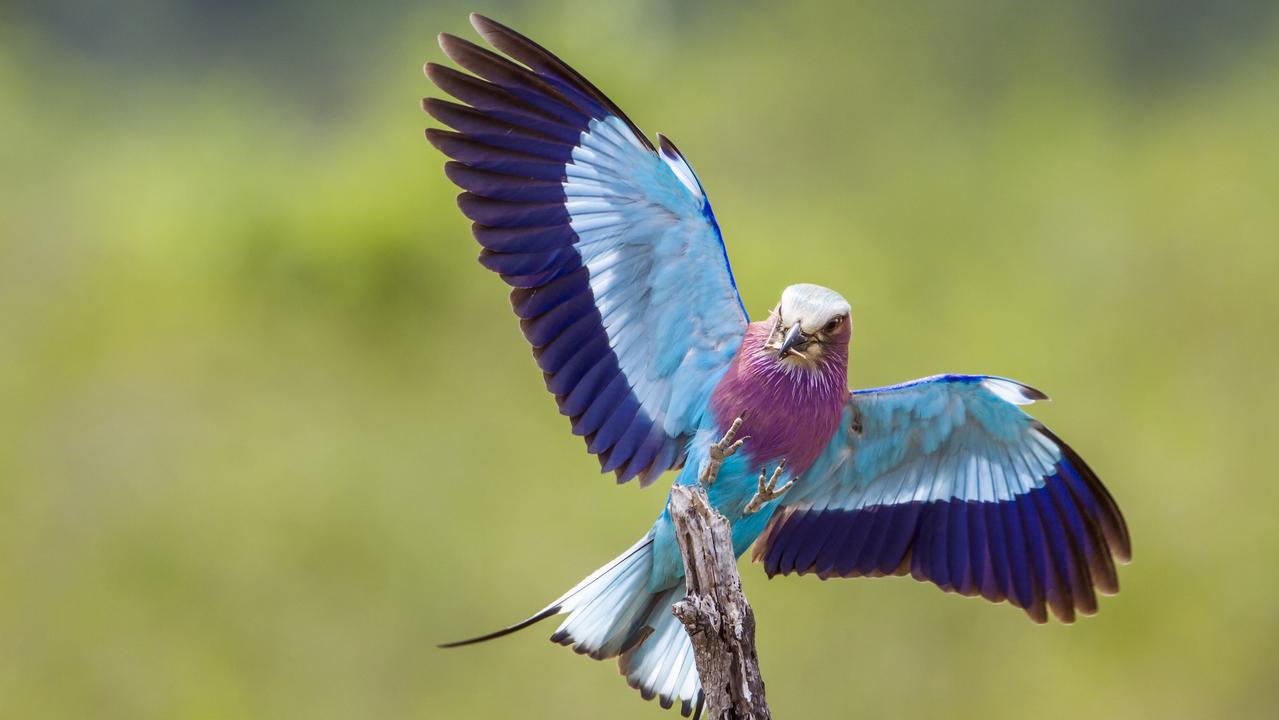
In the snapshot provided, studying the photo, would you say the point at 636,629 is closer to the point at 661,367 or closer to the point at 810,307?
the point at 661,367

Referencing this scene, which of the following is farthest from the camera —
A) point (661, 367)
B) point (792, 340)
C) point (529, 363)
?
point (529, 363)

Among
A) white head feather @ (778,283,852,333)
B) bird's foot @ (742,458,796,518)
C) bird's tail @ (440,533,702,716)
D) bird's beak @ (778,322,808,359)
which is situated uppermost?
white head feather @ (778,283,852,333)

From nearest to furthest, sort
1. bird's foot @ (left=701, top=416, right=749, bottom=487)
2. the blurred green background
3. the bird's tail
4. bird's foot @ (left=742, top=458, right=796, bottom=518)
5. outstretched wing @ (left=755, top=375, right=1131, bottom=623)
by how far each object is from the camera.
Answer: bird's foot @ (left=701, top=416, right=749, bottom=487) → bird's foot @ (left=742, top=458, right=796, bottom=518) → the bird's tail → outstretched wing @ (left=755, top=375, right=1131, bottom=623) → the blurred green background

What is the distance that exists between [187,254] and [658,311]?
18.3ft

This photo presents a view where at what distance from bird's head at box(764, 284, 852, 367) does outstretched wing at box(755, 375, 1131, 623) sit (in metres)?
0.48

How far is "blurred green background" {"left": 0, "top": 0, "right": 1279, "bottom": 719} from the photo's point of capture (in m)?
6.70

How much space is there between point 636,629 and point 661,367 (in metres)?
0.63

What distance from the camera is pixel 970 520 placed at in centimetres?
342

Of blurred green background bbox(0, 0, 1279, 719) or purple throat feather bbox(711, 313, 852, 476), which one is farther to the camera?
blurred green background bbox(0, 0, 1279, 719)

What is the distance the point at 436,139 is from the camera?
2865 millimetres

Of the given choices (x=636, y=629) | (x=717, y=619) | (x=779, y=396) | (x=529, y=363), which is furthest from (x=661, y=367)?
(x=529, y=363)

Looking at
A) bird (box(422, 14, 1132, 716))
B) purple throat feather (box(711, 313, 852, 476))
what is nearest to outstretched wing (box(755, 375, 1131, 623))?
bird (box(422, 14, 1132, 716))

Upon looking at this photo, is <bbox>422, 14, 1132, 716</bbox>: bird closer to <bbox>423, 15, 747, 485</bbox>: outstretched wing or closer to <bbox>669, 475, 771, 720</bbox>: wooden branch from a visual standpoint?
<bbox>423, 15, 747, 485</bbox>: outstretched wing

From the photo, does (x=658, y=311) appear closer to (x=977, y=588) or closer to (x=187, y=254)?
(x=977, y=588)
